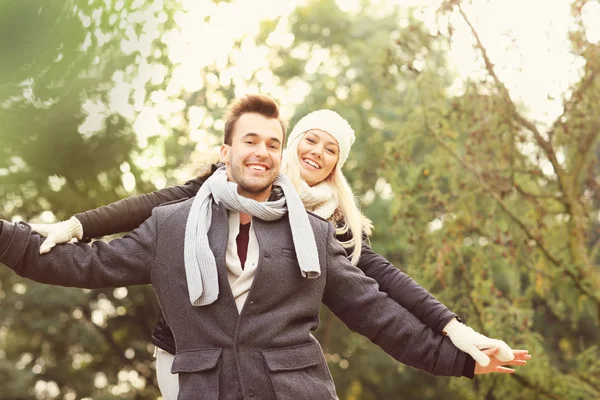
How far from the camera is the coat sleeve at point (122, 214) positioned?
10.6 feet

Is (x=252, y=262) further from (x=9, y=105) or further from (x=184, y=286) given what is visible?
(x=9, y=105)

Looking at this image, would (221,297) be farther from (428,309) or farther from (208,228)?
(428,309)

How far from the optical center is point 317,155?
165 inches

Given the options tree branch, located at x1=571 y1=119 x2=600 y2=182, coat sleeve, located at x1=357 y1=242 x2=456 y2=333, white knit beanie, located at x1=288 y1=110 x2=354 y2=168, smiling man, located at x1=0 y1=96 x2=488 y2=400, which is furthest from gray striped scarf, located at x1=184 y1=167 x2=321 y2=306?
tree branch, located at x1=571 y1=119 x2=600 y2=182

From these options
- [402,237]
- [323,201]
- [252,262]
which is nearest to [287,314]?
[252,262]

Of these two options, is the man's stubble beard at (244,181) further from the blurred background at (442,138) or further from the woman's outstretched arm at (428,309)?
the blurred background at (442,138)

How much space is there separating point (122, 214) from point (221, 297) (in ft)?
1.87

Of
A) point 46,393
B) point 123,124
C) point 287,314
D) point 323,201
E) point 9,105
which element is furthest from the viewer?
point 46,393

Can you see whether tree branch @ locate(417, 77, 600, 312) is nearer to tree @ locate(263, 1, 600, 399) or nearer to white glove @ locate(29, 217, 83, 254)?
tree @ locate(263, 1, 600, 399)

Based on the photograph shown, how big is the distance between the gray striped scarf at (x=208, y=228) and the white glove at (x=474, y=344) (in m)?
0.67

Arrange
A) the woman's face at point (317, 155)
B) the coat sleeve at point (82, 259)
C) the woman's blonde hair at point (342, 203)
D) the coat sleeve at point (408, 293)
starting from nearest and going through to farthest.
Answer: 1. the coat sleeve at point (82, 259)
2. the coat sleeve at point (408, 293)
3. the woman's blonde hair at point (342, 203)
4. the woman's face at point (317, 155)

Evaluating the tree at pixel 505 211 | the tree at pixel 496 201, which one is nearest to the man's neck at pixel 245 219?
the tree at pixel 496 201

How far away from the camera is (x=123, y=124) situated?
916cm

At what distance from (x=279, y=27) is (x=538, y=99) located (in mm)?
11501
